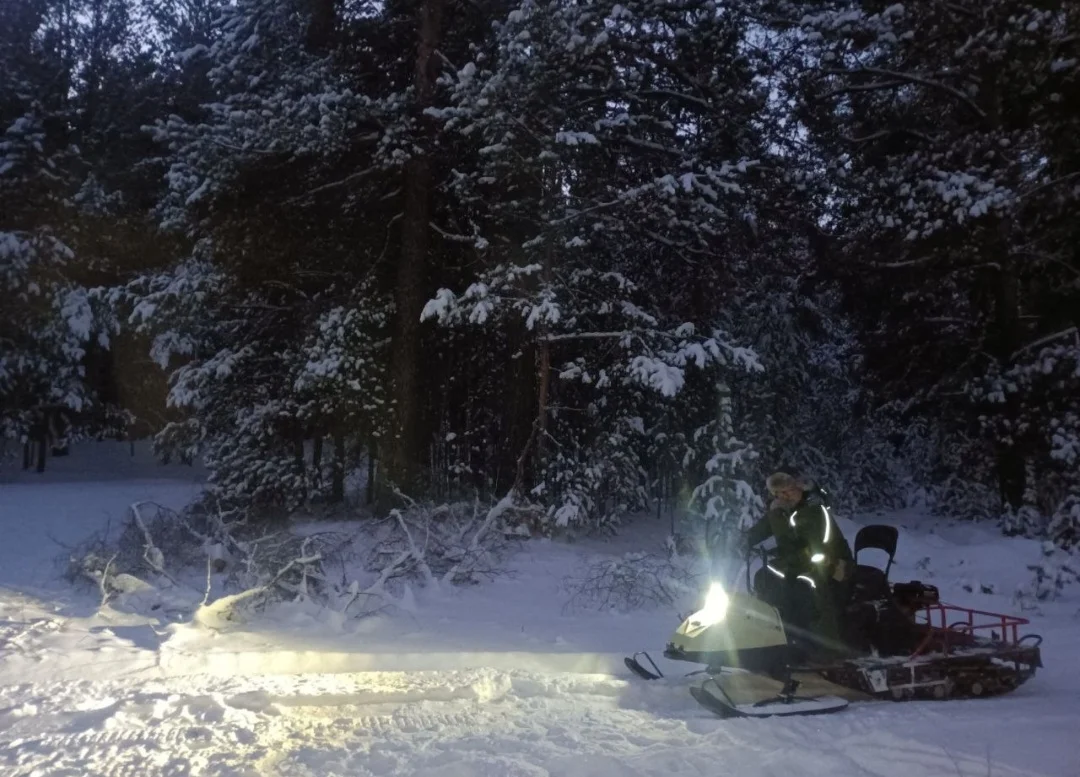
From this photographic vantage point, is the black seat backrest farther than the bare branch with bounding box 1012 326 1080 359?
No

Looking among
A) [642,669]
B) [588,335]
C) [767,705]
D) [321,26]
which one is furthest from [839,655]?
[321,26]

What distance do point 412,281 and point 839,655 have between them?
36.0ft

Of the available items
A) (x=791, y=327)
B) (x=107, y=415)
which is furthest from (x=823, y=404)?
(x=107, y=415)

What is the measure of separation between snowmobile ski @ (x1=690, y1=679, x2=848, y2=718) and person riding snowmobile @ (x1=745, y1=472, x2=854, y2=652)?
61 cm

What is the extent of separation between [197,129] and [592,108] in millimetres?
6557

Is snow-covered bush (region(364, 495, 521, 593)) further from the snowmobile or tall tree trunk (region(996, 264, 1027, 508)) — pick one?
tall tree trunk (region(996, 264, 1027, 508))

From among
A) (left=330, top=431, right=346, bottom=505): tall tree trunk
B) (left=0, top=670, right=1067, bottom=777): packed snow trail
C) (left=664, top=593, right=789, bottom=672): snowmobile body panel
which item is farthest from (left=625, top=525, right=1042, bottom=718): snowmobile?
(left=330, top=431, right=346, bottom=505): tall tree trunk

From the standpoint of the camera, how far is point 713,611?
6773 mm

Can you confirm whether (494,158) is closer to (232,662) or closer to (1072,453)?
(232,662)

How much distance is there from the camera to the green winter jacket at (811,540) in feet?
22.8

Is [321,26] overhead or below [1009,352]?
overhead

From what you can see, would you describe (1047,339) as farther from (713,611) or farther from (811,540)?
(713,611)

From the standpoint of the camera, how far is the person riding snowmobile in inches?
275

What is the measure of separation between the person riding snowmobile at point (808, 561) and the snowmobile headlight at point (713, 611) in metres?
0.58
